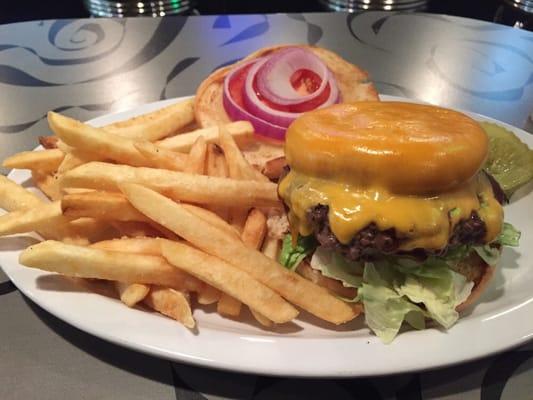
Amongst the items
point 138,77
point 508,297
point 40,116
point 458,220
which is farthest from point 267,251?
point 138,77

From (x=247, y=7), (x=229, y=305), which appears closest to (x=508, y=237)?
(x=229, y=305)

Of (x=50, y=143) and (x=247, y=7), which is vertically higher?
(x=50, y=143)

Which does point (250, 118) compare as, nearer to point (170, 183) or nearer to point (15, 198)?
point (170, 183)

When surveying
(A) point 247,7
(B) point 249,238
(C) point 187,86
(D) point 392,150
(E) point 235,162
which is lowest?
(A) point 247,7

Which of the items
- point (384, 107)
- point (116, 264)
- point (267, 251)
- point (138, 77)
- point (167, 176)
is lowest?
point (138, 77)

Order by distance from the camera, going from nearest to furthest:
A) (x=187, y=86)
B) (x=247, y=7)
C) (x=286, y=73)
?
(x=286, y=73)
(x=187, y=86)
(x=247, y=7)

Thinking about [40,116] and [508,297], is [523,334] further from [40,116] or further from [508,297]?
[40,116]

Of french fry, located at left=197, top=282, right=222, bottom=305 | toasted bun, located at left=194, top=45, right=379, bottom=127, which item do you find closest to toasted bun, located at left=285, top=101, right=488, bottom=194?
french fry, located at left=197, top=282, right=222, bottom=305
